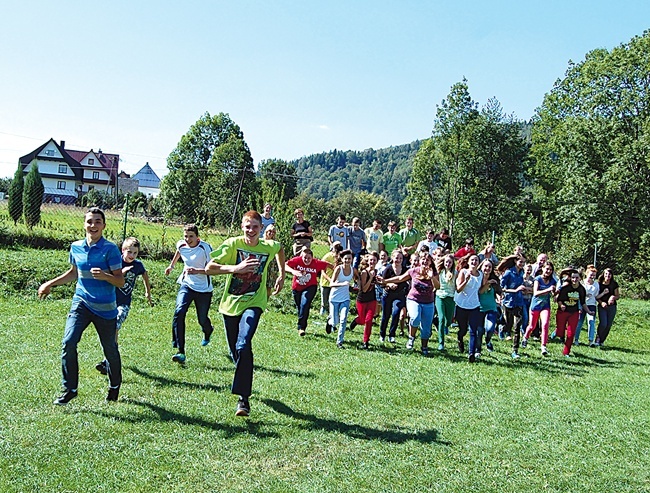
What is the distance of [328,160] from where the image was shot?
195000mm

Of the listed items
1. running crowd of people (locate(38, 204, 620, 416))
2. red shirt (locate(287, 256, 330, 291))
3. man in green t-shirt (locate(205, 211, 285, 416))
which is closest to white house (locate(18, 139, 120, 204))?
red shirt (locate(287, 256, 330, 291))

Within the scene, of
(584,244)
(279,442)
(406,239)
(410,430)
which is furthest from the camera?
(584,244)

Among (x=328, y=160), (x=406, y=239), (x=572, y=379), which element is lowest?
(x=572, y=379)

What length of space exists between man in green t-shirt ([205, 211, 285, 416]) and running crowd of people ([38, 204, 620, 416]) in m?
0.01

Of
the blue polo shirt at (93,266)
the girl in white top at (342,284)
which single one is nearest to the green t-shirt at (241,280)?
the blue polo shirt at (93,266)

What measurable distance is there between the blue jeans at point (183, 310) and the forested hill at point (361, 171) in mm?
127148

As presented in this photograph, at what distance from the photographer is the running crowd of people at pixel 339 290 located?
20.4ft

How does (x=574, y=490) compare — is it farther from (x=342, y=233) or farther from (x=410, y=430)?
(x=342, y=233)

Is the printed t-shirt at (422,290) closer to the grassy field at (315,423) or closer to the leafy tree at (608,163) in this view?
the grassy field at (315,423)

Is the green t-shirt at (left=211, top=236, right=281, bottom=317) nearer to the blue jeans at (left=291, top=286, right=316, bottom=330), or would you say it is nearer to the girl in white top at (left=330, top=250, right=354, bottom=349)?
the girl in white top at (left=330, top=250, right=354, bottom=349)

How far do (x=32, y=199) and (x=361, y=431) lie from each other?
662 inches

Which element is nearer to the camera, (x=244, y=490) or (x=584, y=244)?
(x=244, y=490)

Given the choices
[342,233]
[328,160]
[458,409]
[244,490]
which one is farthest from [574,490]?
[328,160]

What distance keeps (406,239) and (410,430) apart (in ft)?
38.2
